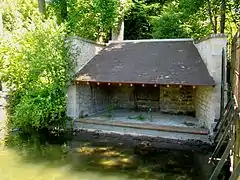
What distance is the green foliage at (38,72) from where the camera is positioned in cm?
1093

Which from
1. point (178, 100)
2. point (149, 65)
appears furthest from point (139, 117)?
point (178, 100)

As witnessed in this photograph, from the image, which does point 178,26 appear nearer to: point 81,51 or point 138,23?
point 138,23

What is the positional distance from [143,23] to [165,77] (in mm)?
10540

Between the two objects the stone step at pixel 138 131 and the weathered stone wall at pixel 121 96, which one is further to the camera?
the weathered stone wall at pixel 121 96

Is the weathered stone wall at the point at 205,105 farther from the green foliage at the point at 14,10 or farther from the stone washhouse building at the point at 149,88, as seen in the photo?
the green foliage at the point at 14,10

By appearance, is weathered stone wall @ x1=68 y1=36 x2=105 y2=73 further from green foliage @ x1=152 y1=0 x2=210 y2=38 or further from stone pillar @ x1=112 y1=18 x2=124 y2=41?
green foliage @ x1=152 y1=0 x2=210 y2=38

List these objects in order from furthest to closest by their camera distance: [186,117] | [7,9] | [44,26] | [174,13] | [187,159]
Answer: [7,9], [174,13], [186,117], [44,26], [187,159]

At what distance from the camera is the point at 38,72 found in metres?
11.1

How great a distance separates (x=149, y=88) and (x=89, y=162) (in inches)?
267

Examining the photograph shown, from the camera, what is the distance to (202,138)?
384 inches

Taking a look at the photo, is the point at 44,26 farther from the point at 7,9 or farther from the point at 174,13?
the point at 7,9

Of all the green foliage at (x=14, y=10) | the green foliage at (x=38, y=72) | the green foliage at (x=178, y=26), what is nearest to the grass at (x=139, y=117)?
the green foliage at (x=38, y=72)

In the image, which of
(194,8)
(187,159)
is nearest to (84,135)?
(187,159)

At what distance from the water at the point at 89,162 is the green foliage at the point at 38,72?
1218 millimetres
